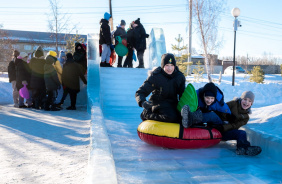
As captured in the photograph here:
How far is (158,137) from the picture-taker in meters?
3.54

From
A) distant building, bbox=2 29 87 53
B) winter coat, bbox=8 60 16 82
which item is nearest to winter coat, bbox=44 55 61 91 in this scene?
winter coat, bbox=8 60 16 82

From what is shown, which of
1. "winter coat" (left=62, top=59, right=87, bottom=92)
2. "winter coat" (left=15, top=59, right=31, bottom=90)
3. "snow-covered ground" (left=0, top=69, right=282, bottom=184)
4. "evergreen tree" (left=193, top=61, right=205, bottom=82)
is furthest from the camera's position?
"evergreen tree" (left=193, top=61, right=205, bottom=82)

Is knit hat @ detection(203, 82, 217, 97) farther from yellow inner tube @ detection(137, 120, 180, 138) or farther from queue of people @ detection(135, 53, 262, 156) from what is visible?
yellow inner tube @ detection(137, 120, 180, 138)

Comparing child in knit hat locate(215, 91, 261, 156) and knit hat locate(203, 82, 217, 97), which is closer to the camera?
child in knit hat locate(215, 91, 261, 156)

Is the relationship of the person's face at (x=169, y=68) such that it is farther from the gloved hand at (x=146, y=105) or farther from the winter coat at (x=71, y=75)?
the winter coat at (x=71, y=75)

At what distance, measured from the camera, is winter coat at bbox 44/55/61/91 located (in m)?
7.71

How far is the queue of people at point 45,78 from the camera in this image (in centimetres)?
778

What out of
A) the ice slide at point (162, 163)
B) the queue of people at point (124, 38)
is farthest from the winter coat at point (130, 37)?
the ice slide at point (162, 163)

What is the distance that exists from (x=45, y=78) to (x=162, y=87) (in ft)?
16.3

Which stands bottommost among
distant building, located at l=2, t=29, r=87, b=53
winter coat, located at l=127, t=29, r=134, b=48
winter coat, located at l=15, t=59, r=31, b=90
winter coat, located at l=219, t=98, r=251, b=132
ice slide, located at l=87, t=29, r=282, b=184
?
ice slide, located at l=87, t=29, r=282, b=184

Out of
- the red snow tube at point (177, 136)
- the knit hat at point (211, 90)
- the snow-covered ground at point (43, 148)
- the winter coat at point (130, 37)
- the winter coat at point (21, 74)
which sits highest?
the winter coat at point (130, 37)

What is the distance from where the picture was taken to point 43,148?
13.6 feet

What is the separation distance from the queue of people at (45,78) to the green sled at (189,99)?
4870 millimetres

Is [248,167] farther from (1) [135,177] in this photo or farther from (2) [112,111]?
(2) [112,111]
